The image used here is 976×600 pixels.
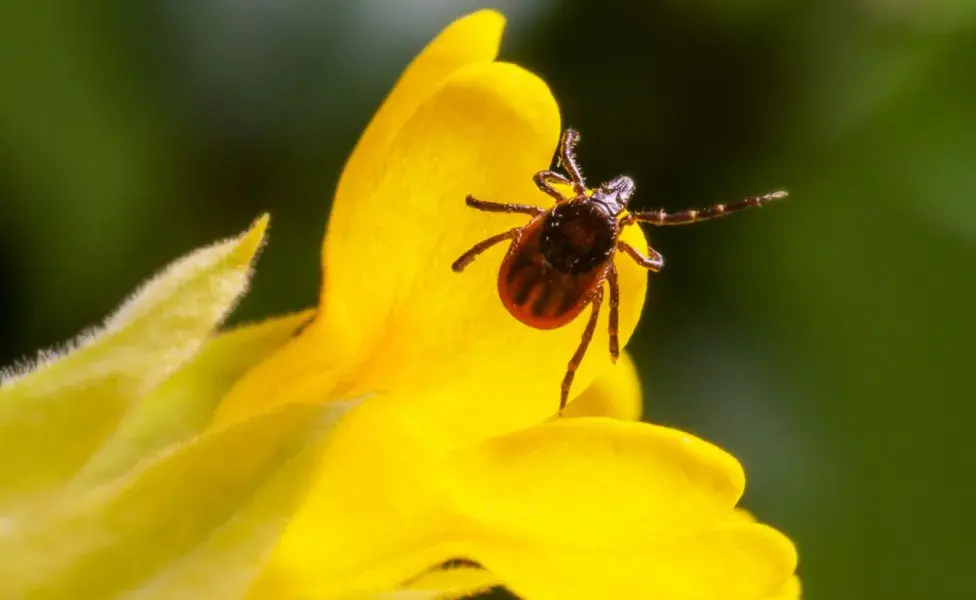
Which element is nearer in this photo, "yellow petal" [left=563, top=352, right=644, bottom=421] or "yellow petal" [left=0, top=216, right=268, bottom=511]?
"yellow petal" [left=0, top=216, right=268, bottom=511]

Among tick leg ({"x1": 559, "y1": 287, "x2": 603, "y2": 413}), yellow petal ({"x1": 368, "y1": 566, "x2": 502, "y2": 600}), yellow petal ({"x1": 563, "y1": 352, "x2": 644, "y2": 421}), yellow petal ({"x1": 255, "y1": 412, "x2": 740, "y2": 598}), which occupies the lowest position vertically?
yellow petal ({"x1": 368, "y1": 566, "x2": 502, "y2": 600})

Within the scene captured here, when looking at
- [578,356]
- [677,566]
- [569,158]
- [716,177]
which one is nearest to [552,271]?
[569,158]

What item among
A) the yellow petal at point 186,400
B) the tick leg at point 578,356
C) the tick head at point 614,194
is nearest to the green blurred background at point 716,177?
the tick head at point 614,194

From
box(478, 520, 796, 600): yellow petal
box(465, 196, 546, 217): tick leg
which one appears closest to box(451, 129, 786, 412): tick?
box(465, 196, 546, 217): tick leg

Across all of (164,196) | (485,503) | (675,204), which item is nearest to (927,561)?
(675,204)

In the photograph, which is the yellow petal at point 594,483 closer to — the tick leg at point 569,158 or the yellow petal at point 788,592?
the yellow petal at point 788,592

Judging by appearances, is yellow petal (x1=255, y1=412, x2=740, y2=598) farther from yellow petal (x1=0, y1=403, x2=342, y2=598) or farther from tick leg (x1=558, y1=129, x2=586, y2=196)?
tick leg (x1=558, y1=129, x2=586, y2=196)
